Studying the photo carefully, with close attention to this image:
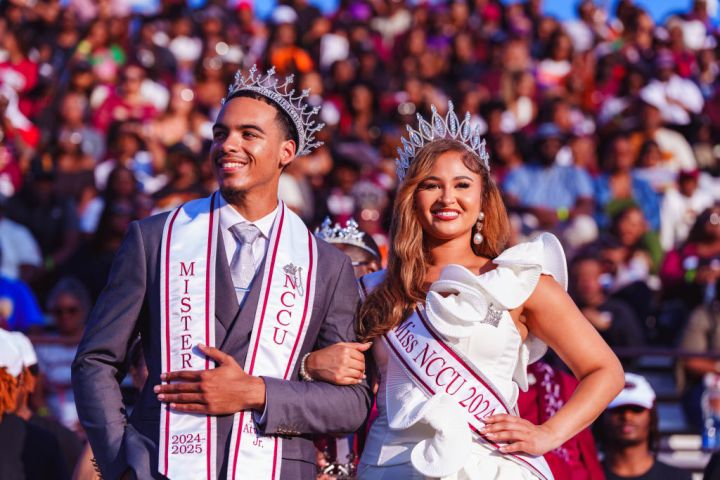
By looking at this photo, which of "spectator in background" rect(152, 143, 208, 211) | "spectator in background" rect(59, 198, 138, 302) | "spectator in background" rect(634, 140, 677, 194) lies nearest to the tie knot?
"spectator in background" rect(152, 143, 208, 211)

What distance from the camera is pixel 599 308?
27.9 feet

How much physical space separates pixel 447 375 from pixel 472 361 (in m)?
0.10

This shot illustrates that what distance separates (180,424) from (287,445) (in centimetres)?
38

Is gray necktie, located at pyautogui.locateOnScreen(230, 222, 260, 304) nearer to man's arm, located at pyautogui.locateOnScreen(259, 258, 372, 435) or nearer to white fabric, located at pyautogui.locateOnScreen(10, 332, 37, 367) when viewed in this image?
man's arm, located at pyautogui.locateOnScreen(259, 258, 372, 435)

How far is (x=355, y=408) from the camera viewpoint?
14.4 ft

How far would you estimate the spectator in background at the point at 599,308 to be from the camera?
8445 millimetres

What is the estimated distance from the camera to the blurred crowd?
9.24m

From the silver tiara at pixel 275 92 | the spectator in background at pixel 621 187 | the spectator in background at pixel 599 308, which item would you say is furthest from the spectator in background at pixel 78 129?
the silver tiara at pixel 275 92

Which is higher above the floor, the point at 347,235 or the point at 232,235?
the point at 347,235

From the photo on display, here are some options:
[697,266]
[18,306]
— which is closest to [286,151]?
[18,306]

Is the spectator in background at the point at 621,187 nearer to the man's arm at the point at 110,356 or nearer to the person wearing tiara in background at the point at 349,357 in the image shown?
the person wearing tiara in background at the point at 349,357

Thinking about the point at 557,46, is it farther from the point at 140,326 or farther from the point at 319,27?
the point at 140,326

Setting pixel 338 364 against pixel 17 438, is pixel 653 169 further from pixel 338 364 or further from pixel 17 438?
pixel 338 364

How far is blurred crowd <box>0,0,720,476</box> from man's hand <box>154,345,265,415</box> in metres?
3.30
